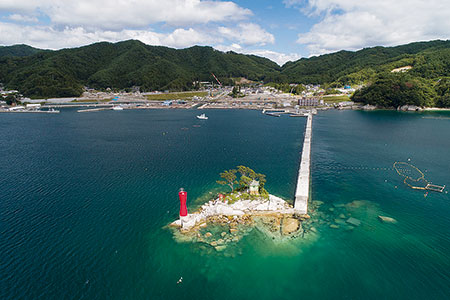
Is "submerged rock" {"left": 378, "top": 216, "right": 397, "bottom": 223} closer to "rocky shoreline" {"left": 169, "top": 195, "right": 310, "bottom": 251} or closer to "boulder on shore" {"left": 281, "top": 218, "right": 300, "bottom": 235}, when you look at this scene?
"rocky shoreline" {"left": 169, "top": 195, "right": 310, "bottom": 251}

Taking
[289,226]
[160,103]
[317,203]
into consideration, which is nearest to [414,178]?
[317,203]

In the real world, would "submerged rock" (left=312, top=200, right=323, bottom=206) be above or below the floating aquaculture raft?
below

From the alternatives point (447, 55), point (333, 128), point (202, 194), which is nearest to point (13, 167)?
point (202, 194)

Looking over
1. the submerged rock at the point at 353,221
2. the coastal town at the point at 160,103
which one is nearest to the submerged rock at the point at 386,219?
the submerged rock at the point at 353,221

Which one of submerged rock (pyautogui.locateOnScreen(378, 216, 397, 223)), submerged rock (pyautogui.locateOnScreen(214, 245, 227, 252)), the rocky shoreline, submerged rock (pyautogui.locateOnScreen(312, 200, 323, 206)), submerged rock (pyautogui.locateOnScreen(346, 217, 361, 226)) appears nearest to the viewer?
submerged rock (pyautogui.locateOnScreen(214, 245, 227, 252))

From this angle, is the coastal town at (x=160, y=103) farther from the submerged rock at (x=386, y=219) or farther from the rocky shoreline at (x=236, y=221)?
the rocky shoreline at (x=236, y=221)

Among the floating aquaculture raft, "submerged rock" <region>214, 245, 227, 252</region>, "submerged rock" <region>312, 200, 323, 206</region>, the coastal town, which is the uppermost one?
the coastal town

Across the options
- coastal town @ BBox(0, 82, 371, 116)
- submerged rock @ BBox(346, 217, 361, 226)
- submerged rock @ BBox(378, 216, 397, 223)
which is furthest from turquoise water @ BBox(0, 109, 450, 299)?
coastal town @ BBox(0, 82, 371, 116)
